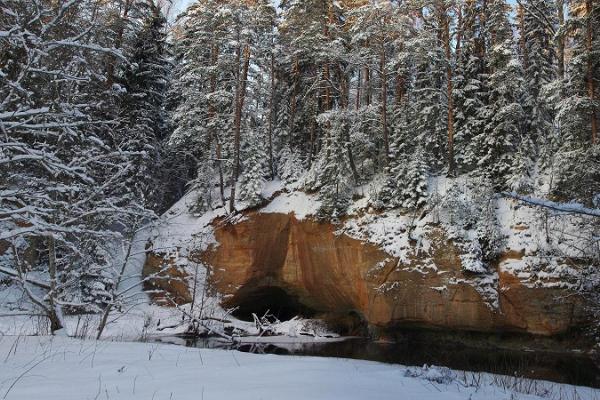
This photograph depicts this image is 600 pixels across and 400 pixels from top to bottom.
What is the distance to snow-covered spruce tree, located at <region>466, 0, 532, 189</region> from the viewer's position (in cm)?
1798

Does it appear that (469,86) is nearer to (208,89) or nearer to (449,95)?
(449,95)

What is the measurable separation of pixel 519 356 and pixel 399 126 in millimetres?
11013

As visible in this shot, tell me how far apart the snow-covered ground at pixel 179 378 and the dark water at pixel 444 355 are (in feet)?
23.8

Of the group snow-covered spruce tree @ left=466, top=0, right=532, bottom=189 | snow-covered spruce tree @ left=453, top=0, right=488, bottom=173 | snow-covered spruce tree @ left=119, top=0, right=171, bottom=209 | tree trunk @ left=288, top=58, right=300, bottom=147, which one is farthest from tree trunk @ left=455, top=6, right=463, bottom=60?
snow-covered spruce tree @ left=119, top=0, right=171, bottom=209

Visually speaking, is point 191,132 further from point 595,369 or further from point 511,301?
point 595,369

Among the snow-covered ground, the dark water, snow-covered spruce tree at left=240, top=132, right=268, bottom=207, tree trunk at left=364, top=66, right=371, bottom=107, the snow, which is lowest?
the dark water

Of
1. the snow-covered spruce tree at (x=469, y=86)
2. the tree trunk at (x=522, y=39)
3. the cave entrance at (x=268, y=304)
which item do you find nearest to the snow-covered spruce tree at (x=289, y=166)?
the cave entrance at (x=268, y=304)

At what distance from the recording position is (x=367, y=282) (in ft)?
60.8

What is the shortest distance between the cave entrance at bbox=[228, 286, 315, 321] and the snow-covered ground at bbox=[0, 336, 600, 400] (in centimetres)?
1673

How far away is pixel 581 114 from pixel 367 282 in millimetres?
10073

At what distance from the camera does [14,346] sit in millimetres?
5469

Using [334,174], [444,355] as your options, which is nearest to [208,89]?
[334,174]

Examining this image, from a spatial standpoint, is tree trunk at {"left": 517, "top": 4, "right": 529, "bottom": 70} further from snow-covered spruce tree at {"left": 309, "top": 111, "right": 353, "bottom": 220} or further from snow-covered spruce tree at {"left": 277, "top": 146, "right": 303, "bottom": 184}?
snow-covered spruce tree at {"left": 277, "top": 146, "right": 303, "bottom": 184}

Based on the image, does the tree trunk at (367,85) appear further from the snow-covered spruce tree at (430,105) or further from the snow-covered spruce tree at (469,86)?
the snow-covered spruce tree at (469,86)
